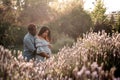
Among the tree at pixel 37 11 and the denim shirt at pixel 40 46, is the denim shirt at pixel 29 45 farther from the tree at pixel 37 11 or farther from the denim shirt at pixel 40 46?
the tree at pixel 37 11

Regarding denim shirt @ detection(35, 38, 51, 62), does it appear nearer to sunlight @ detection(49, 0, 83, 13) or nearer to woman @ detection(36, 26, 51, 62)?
woman @ detection(36, 26, 51, 62)

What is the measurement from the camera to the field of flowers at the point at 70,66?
12.6 feet

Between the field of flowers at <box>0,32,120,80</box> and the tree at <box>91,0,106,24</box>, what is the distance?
97.4 ft

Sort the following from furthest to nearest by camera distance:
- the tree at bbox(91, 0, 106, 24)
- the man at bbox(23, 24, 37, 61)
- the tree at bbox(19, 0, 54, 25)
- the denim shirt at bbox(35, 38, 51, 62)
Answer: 1. the tree at bbox(19, 0, 54, 25)
2. the tree at bbox(91, 0, 106, 24)
3. the denim shirt at bbox(35, 38, 51, 62)
4. the man at bbox(23, 24, 37, 61)

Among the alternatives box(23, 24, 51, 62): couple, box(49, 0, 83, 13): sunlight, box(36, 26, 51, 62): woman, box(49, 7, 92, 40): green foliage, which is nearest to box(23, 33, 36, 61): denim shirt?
box(23, 24, 51, 62): couple

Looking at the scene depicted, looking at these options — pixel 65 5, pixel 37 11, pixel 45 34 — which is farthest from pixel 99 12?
pixel 45 34

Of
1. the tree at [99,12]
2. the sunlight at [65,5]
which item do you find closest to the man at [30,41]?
the sunlight at [65,5]

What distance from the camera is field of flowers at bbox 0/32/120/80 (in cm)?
385

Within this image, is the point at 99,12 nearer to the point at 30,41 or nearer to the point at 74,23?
the point at 74,23

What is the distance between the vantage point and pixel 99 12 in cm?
3797

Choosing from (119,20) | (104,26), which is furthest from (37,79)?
(119,20)

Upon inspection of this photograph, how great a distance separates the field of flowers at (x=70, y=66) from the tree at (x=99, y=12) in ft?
97.4

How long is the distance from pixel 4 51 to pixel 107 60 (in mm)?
2193

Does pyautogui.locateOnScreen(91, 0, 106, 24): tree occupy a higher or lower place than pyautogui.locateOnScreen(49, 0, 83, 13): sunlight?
lower
